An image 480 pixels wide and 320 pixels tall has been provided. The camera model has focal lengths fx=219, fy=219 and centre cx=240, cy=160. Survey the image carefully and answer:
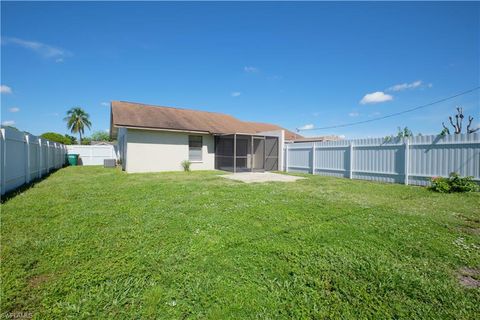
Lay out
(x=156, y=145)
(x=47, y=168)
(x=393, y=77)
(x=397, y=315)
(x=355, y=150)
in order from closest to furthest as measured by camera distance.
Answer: (x=397, y=315), (x=355, y=150), (x=47, y=168), (x=156, y=145), (x=393, y=77)

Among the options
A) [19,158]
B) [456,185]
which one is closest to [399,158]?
[456,185]

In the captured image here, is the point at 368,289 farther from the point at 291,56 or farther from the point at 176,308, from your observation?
the point at 291,56

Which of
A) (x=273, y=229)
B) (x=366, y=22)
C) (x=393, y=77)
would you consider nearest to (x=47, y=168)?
(x=273, y=229)

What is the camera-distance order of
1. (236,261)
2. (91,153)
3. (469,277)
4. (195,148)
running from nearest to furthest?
1. (469,277)
2. (236,261)
3. (195,148)
4. (91,153)

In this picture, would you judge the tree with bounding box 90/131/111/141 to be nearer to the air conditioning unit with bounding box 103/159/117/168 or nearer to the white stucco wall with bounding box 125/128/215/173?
the air conditioning unit with bounding box 103/159/117/168

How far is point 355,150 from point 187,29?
11.3 m

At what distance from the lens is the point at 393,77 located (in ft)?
59.4

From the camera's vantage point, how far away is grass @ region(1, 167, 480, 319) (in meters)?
2.10

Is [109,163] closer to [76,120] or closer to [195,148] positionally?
[195,148]

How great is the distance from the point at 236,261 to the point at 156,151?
1240 cm

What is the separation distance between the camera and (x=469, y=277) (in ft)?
8.68

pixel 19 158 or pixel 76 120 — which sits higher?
pixel 76 120

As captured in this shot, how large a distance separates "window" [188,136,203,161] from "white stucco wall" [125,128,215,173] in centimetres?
29

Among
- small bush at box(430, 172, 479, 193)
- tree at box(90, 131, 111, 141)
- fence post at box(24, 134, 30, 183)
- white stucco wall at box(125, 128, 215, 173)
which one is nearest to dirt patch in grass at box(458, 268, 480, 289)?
small bush at box(430, 172, 479, 193)
